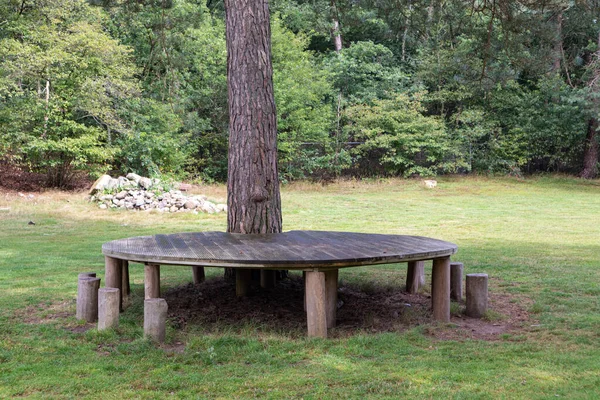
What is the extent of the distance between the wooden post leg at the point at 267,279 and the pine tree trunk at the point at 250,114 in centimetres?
41

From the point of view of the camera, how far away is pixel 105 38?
58.1ft

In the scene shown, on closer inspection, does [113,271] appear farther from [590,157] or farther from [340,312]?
[590,157]

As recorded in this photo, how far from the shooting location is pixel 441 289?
188 inches

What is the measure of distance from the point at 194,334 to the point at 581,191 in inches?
764

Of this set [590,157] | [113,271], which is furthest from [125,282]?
[590,157]

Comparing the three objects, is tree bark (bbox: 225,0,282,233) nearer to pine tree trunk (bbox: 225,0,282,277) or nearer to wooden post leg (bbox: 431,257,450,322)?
pine tree trunk (bbox: 225,0,282,277)

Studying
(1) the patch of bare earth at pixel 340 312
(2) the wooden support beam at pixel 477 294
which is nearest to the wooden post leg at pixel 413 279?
(1) the patch of bare earth at pixel 340 312

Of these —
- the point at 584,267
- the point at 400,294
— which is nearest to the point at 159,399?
the point at 400,294

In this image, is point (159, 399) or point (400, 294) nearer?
point (159, 399)

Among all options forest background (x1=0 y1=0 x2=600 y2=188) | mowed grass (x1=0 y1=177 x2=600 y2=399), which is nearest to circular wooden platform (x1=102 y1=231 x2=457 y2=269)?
mowed grass (x1=0 y1=177 x2=600 y2=399)

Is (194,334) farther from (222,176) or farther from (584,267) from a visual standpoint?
(222,176)

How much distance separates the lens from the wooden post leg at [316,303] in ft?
13.6

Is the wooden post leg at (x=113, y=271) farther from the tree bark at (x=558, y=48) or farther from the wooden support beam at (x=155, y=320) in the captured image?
the tree bark at (x=558, y=48)

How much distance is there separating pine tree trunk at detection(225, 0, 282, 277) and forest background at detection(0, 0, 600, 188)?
1068cm
